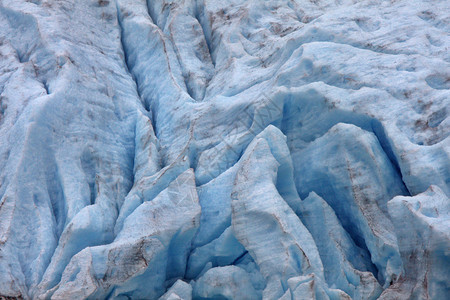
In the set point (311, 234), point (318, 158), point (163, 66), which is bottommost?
point (311, 234)

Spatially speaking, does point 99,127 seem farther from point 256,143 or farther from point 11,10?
point 11,10

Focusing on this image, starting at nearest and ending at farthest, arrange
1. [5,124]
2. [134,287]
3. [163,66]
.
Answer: [134,287], [5,124], [163,66]

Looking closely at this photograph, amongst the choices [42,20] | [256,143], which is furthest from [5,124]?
[256,143]

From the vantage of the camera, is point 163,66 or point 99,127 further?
point 163,66

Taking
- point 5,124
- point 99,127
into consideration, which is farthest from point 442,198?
point 5,124

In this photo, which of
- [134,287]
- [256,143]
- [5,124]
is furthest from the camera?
[5,124]

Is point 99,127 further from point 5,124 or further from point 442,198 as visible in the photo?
point 442,198

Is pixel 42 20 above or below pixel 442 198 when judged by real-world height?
above
